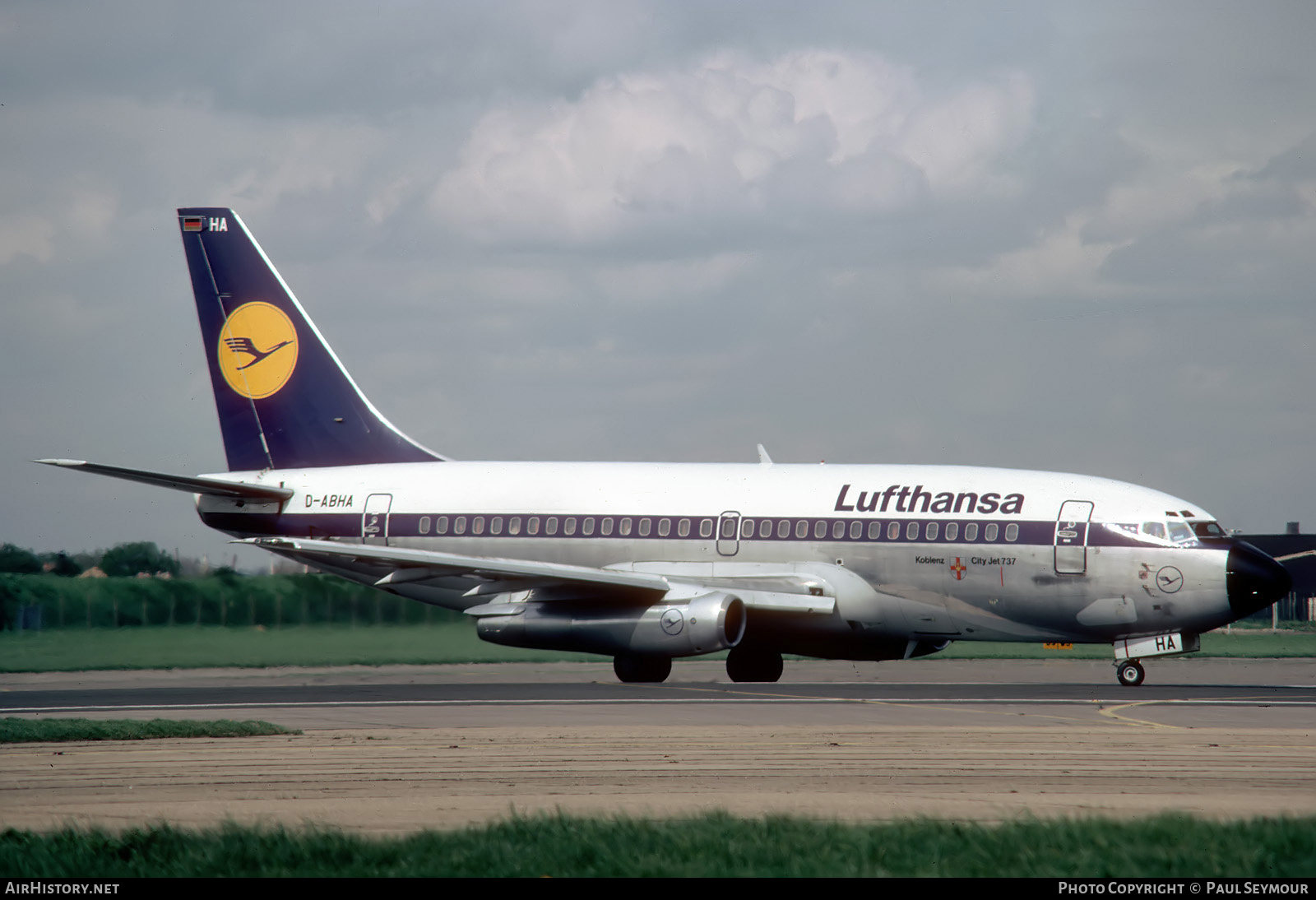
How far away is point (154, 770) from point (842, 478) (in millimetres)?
18008

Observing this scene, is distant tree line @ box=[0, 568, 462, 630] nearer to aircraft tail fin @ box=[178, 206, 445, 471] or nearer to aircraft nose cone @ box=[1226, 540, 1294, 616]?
aircraft tail fin @ box=[178, 206, 445, 471]

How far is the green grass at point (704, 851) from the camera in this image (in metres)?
9.33

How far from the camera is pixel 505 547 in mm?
32656

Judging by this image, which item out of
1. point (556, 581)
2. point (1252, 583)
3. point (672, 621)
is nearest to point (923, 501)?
point (672, 621)

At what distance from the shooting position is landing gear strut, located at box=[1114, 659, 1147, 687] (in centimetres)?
2773

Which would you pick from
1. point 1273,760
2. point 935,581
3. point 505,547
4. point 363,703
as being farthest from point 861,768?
point 505,547

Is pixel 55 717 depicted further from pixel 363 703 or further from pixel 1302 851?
pixel 1302 851

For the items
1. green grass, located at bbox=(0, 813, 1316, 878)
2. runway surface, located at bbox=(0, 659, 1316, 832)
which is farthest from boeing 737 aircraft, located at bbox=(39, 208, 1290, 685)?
green grass, located at bbox=(0, 813, 1316, 878)

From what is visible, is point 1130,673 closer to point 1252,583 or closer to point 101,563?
point 1252,583

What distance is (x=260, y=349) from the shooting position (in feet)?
121

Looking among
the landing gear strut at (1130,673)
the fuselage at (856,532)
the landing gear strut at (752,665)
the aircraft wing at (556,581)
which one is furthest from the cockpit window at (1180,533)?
the landing gear strut at (752,665)

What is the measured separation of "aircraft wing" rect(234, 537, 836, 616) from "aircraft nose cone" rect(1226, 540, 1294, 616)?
7.13 m

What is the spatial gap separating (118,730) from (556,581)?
11403 millimetres

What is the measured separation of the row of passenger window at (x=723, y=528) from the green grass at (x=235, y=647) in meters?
2.62
